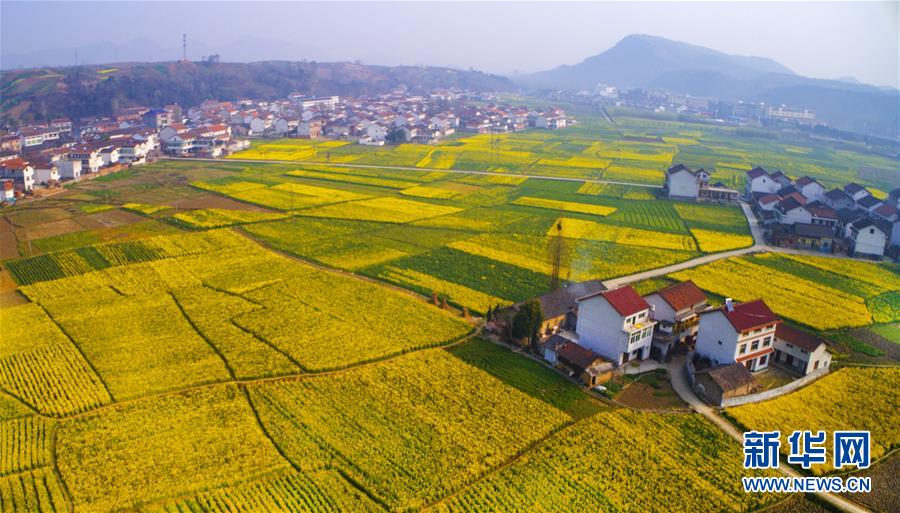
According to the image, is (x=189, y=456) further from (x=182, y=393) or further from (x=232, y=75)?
(x=232, y=75)

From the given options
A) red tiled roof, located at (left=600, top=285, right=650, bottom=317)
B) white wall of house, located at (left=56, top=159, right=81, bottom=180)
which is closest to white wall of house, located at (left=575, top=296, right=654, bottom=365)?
red tiled roof, located at (left=600, top=285, right=650, bottom=317)

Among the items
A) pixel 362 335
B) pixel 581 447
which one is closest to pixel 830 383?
pixel 581 447

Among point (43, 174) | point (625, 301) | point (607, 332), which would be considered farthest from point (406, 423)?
point (43, 174)

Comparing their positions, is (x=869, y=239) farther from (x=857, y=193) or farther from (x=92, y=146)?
(x=92, y=146)

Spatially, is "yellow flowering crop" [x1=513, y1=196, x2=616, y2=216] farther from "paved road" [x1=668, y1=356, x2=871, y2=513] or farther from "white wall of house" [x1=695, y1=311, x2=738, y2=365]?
"paved road" [x1=668, y1=356, x2=871, y2=513]

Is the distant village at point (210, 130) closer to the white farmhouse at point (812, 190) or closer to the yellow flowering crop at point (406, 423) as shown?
the yellow flowering crop at point (406, 423)

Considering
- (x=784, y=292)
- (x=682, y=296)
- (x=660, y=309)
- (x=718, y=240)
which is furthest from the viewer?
(x=718, y=240)
